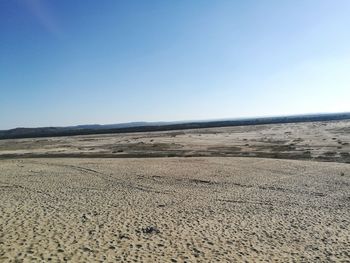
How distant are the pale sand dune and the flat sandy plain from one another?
0.04 meters

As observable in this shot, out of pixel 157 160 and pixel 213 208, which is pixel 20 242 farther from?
pixel 157 160

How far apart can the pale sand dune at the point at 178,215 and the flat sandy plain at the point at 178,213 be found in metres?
0.04

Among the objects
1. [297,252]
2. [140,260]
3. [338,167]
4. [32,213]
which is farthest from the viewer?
[338,167]

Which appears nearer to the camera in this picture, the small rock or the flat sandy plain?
the flat sandy plain

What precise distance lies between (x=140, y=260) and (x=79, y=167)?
22.2m

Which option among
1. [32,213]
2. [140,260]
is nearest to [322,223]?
[140,260]

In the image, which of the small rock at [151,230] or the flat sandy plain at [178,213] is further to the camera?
the small rock at [151,230]

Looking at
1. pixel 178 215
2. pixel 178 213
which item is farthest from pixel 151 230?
pixel 178 213

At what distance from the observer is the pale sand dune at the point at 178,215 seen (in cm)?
1197

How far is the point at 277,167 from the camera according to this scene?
97.9ft

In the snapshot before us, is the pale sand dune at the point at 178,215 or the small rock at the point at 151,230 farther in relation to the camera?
the small rock at the point at 151,230

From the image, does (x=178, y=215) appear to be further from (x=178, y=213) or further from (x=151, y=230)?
(x=151, y=230)

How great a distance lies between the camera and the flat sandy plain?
12.0 meters

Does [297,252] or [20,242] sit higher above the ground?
Result: [20,242]
